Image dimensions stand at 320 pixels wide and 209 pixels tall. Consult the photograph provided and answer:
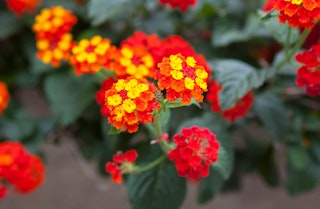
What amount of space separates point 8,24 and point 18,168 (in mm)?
547

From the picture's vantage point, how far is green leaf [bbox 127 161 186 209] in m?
0.76

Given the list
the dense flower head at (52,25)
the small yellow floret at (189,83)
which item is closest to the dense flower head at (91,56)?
the dense flower head at (52,25)

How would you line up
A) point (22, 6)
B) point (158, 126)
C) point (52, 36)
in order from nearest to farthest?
point (158, 126), point (52, 36), point (22, 6)

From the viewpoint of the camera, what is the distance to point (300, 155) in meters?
1.09

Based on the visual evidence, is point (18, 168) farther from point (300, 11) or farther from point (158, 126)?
point (300, 11)

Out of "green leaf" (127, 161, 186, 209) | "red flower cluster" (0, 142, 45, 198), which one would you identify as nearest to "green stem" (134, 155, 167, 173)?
"green leaf" (127, 161, 186, 209)

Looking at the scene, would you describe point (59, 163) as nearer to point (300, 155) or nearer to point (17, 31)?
point (17, 31)

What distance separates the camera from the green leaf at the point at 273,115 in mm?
959

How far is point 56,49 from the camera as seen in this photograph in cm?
85

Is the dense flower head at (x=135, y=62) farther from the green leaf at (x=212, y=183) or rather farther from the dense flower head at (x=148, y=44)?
the green leaf at (x=212, y=183)

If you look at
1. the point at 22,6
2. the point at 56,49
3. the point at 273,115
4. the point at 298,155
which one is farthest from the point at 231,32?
the point at 22,6

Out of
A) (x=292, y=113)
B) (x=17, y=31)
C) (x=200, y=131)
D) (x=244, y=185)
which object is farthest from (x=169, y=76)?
(x=244, y=185)

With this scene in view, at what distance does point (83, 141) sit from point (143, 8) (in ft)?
1.35

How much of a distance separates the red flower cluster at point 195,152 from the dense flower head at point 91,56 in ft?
0.70
